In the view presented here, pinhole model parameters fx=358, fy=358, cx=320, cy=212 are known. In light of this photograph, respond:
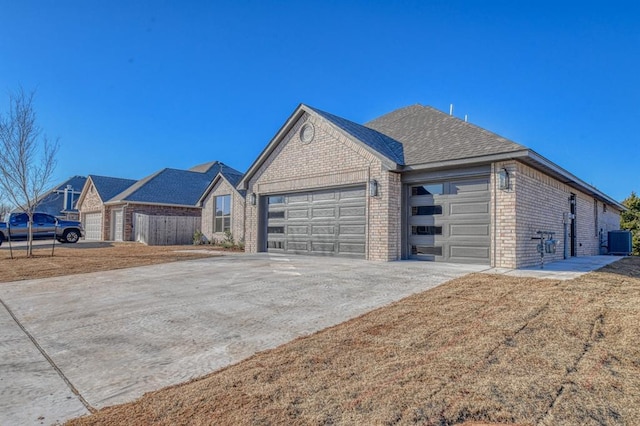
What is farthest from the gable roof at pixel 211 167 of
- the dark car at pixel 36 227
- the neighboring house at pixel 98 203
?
the dark car at pixel 36 227

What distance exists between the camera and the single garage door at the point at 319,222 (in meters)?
11.7

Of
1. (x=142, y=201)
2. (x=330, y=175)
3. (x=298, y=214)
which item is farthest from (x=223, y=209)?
(x=330, y=175)

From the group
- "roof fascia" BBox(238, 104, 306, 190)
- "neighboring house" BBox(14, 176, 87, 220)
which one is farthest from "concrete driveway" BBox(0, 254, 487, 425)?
"neighboring house" BBox(14, 176, 87, 220)

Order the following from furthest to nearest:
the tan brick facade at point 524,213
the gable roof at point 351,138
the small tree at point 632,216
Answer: the small tree at point 632,216, the gable roof at point 351,138, the tan brick facade at point 524,213

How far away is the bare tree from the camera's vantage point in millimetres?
13633

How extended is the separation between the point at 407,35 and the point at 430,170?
6379 mm

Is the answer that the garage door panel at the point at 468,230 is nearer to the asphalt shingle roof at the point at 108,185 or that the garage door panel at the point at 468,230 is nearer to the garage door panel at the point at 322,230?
the garage door panel at the point at 322,230

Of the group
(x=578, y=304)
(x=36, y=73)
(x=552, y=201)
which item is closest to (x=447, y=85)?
(x=552, y=201)

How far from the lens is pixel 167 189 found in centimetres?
2700

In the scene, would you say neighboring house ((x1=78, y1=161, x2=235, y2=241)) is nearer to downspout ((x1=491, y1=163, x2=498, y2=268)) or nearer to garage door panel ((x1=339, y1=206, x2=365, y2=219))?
garage door panel ((x1=339, y1=206, x2=365, y2=219))

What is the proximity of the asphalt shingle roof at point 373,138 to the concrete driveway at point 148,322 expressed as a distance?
4083 millimetres

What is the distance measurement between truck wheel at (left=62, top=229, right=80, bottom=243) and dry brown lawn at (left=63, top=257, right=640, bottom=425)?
78.0 feet

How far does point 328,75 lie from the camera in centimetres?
1712

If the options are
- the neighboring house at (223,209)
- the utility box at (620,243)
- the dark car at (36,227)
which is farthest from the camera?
the dark car at (36,227)
